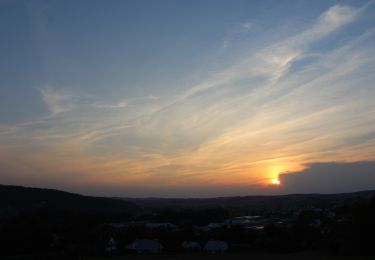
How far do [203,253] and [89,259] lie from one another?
15966 millimetres

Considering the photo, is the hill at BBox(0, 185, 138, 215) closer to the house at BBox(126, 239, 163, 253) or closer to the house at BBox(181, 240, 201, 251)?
the house at BBox(126, 239, 163, 253)

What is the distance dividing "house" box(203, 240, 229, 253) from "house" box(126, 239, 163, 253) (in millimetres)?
6663

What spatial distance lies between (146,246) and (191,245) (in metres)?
6.35

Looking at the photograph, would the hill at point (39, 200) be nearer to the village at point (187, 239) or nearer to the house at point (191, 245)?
the village at point (187, 239)

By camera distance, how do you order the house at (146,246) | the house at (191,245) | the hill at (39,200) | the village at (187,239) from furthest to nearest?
the hill at (39,200), the house at (191,245), the village at (187,239), the house at (146,246)

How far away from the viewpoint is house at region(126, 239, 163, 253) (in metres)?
70.1

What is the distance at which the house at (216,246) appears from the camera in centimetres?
6962

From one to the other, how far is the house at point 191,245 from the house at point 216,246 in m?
1.25

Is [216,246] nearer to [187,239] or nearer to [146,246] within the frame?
[187,239]

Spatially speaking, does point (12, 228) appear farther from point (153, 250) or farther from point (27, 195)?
point (27, 195)

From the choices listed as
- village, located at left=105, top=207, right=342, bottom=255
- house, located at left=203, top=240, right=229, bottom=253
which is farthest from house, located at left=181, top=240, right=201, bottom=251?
house, located at left=203, top=240, right=229, bottom=253

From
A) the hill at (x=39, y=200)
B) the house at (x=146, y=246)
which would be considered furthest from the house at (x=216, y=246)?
the hill at (x=39, y=200)

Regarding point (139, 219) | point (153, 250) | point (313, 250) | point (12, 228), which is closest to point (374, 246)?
point (313, 250)

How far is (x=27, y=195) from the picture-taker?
124250 mm
